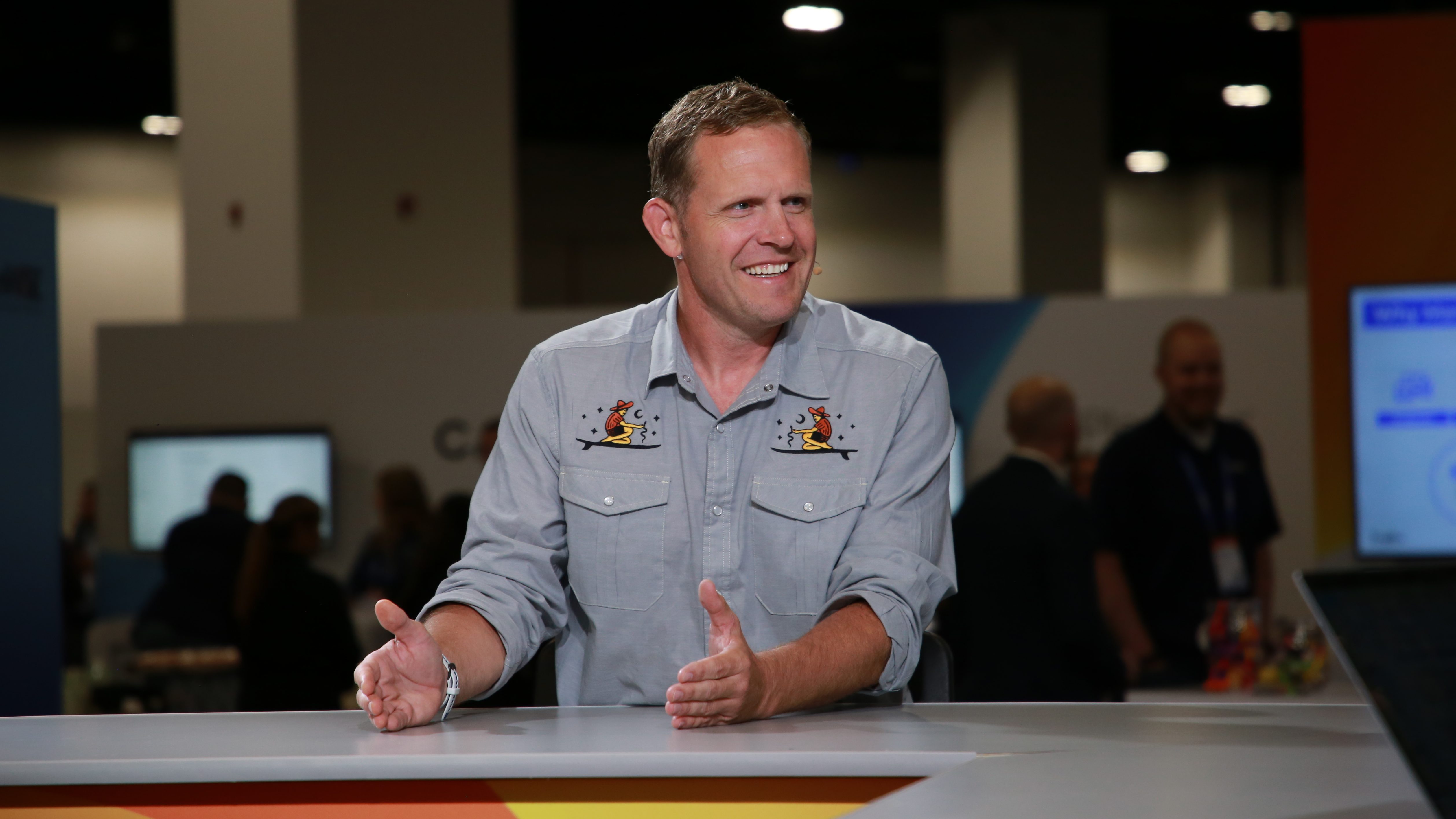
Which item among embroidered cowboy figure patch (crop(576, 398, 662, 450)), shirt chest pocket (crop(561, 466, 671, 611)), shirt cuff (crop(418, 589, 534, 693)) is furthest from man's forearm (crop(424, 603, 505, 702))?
embroidered cowboy figure patch (crop(576, 398, 662, 450))

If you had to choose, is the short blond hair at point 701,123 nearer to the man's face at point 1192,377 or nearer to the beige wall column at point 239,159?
the man's face at point 1192,377

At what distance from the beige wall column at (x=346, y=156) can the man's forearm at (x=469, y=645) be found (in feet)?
17.7

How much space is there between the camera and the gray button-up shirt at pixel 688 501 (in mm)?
1930

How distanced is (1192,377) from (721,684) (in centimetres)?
345

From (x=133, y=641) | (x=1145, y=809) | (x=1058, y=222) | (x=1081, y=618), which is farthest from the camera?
(x=1058, y=222)

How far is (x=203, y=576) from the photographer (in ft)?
19.3

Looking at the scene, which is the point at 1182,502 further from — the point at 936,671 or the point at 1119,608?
the point at 936,671

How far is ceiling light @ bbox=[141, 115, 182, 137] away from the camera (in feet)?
41.2

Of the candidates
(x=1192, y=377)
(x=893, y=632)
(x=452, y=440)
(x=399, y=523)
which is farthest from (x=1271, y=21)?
(x=893, y=632)

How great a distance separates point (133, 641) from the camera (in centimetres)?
594

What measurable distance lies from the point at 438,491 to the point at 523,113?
295 inches

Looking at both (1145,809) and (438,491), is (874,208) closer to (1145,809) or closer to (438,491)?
(438,491)

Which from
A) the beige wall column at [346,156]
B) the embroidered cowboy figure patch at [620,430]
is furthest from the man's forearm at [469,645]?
the beige wall column at [346,156]

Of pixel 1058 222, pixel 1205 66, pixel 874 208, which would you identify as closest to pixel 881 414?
pixel 1058 222
